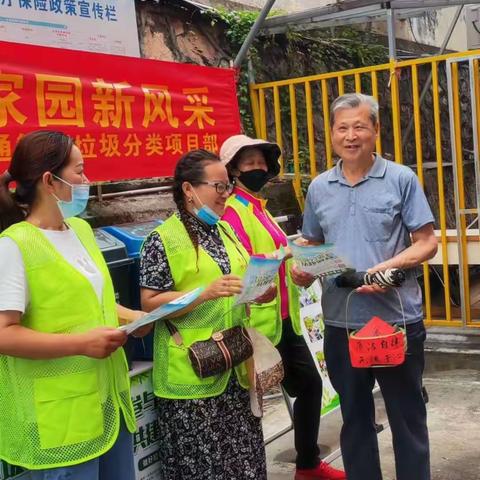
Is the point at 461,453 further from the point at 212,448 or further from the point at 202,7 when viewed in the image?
the point at 202,7

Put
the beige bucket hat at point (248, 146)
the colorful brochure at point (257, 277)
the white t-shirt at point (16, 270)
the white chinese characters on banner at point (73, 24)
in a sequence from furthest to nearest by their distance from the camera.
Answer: the white chinese characters on banner at point (73, 24), the beige bucket hat at point (248, 146), the colorful brochure at point (257, 277), the white t-shirt at point (16, 270)

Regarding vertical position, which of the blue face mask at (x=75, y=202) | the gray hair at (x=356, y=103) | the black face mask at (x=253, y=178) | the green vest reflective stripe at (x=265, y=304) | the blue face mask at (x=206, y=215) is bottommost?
the green vest reflective stripe at (x=265, y=304)

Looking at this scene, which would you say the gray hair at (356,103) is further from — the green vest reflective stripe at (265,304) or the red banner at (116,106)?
the red banner at (116,106)

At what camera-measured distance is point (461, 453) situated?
340 cm

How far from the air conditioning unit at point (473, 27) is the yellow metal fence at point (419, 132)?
1.32ft

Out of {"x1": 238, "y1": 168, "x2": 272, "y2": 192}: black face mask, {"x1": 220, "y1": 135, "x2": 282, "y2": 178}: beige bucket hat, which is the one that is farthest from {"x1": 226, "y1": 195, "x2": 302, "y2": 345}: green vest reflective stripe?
{"x1": 220, "y1": 135, "x2": 282, "y2": 178}: beige bucket hat

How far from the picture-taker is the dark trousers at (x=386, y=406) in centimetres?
255

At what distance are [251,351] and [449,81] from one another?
366 cm

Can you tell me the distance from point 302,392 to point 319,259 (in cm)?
111

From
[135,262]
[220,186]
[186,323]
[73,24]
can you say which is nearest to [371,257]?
[220,186]

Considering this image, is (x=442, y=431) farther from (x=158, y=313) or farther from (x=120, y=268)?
(x=158, y=313)

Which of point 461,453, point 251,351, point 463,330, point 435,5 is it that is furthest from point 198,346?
point 435,5

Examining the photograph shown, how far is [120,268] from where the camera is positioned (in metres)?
2.77

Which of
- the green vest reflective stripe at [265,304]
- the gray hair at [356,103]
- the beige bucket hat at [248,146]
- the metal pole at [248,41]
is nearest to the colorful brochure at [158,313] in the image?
the green vest reflective stripe at [265,304]
